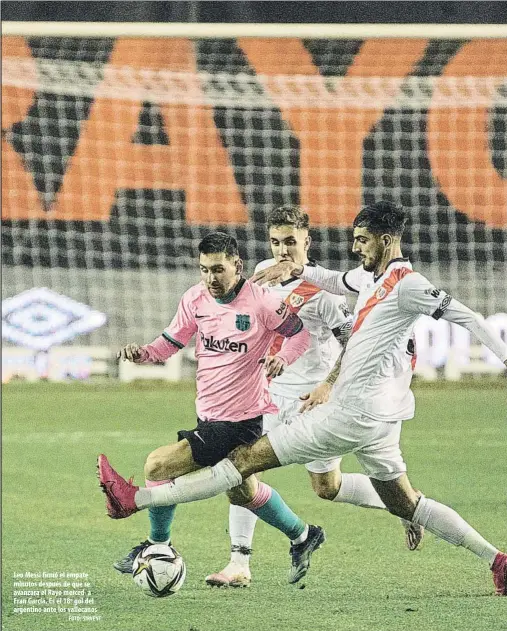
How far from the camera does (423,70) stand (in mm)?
9453

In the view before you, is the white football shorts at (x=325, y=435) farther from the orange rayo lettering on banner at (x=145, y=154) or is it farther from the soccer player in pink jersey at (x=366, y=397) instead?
the orange rayo lettering on banner at (x=145, y=154)

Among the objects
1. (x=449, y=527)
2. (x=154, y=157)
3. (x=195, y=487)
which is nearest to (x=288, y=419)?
(x=195, y=487)

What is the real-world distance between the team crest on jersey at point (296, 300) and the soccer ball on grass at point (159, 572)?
96cm

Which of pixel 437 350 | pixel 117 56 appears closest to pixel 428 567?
pixel 437 350

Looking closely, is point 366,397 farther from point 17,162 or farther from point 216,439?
point 17,162

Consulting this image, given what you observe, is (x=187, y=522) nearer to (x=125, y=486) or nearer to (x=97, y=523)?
(x=97, y=523)

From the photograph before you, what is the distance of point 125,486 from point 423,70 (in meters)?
6.57

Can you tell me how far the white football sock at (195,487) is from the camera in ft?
12.2

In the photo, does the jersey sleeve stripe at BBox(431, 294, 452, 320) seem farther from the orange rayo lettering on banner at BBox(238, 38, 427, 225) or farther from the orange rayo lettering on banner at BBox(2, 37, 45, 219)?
the orange rayo lettering on banner at BBox(2, 37, 45, 219)

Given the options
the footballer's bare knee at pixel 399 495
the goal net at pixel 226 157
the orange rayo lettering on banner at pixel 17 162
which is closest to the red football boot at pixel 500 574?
the footballer's bare knee at pixel 399 495

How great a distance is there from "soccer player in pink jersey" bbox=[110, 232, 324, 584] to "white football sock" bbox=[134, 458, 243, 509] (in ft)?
0.09

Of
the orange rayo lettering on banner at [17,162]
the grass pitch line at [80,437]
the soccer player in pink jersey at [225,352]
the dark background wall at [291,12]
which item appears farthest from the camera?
the orange rayo lettering on banner at [17,162]

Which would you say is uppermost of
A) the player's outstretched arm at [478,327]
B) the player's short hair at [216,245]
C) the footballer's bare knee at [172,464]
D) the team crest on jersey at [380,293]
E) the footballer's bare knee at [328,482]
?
the player's short hair at [216,245]

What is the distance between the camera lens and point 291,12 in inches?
166
